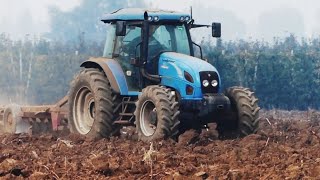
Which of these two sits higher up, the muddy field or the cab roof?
the cab roof

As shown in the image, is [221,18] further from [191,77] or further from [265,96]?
[191,77]

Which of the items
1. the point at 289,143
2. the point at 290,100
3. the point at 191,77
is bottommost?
the point at 290,100

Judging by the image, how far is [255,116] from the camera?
1197cm

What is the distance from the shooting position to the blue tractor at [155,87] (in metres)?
11.7

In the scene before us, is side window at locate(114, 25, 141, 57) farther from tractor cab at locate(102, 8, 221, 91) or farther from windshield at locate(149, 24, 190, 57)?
windshield at locate(149, 24, 190, 57)

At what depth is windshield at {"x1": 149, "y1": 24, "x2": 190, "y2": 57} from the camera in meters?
12.4

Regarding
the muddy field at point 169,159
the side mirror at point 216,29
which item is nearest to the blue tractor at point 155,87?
the side mirror at point 216,29

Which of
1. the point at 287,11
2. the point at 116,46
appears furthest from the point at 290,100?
the point at 287,11

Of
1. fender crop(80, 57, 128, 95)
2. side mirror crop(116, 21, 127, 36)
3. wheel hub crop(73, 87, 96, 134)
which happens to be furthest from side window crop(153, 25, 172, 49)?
wheel hub crop(73, 87, 96, 134)

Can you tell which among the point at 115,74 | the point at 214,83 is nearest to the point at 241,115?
the point at 214,83

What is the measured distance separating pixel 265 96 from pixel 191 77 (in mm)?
21462

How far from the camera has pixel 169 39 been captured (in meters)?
12.6

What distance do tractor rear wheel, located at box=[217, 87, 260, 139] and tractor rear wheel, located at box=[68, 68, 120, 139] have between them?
1714 millimetres

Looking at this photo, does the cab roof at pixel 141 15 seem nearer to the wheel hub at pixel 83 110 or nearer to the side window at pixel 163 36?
the side window at pixel 163 36
